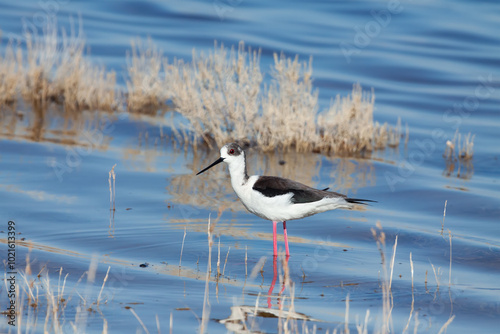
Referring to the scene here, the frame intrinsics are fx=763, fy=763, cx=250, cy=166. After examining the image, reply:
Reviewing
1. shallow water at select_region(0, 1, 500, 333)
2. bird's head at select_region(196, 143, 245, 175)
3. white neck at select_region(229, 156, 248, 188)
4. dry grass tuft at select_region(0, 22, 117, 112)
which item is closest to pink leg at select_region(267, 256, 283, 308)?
shallow water at select_region(0, 1, 500, 333)

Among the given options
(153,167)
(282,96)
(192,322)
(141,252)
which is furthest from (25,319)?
(282,96)

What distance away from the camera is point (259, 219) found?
8.52 meters

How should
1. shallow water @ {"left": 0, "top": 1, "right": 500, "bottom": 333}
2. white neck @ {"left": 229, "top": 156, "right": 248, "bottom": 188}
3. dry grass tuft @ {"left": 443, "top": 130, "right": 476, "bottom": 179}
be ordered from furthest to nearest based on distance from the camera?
dry grass tuft @ {"left": 443, "top": 130, "right": 476, "bottom": 179}
white neck @ {"left": 229, "top": 156, "right": 248, "bottom": 188}
shallow water @ {"left": 0, "top": 1, "right": 500, "bottom": 333}

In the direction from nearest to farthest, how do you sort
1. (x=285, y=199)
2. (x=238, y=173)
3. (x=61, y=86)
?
(x=285, y=199)
(x=238, y=173)
(x=61, y=86)

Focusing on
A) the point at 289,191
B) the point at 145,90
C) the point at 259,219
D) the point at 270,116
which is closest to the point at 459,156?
the point at 270,116

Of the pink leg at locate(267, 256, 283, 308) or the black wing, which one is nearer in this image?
the pink leg at locate(267, 256, 283, 308)

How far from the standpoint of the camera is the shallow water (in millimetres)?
5781

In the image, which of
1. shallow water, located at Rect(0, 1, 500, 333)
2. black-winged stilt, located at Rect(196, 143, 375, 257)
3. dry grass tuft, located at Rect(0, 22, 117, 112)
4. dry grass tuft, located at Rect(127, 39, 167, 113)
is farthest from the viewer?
dry grass tuft, located at Rect(127, 39, 167, 113)

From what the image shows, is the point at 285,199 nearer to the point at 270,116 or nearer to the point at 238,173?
the point at 238,173

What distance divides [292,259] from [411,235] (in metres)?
1.52

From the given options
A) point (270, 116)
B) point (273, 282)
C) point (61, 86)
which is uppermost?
point (61, 86)

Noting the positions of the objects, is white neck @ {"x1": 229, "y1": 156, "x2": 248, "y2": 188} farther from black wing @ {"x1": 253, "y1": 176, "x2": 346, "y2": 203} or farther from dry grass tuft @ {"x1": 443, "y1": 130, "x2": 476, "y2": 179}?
dry grass tuft @ {"x1": 443, "y1": 130, "x2": 476, "y2": 179}

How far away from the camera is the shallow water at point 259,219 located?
5.78 metres

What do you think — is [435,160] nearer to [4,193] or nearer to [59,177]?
[59,177]
